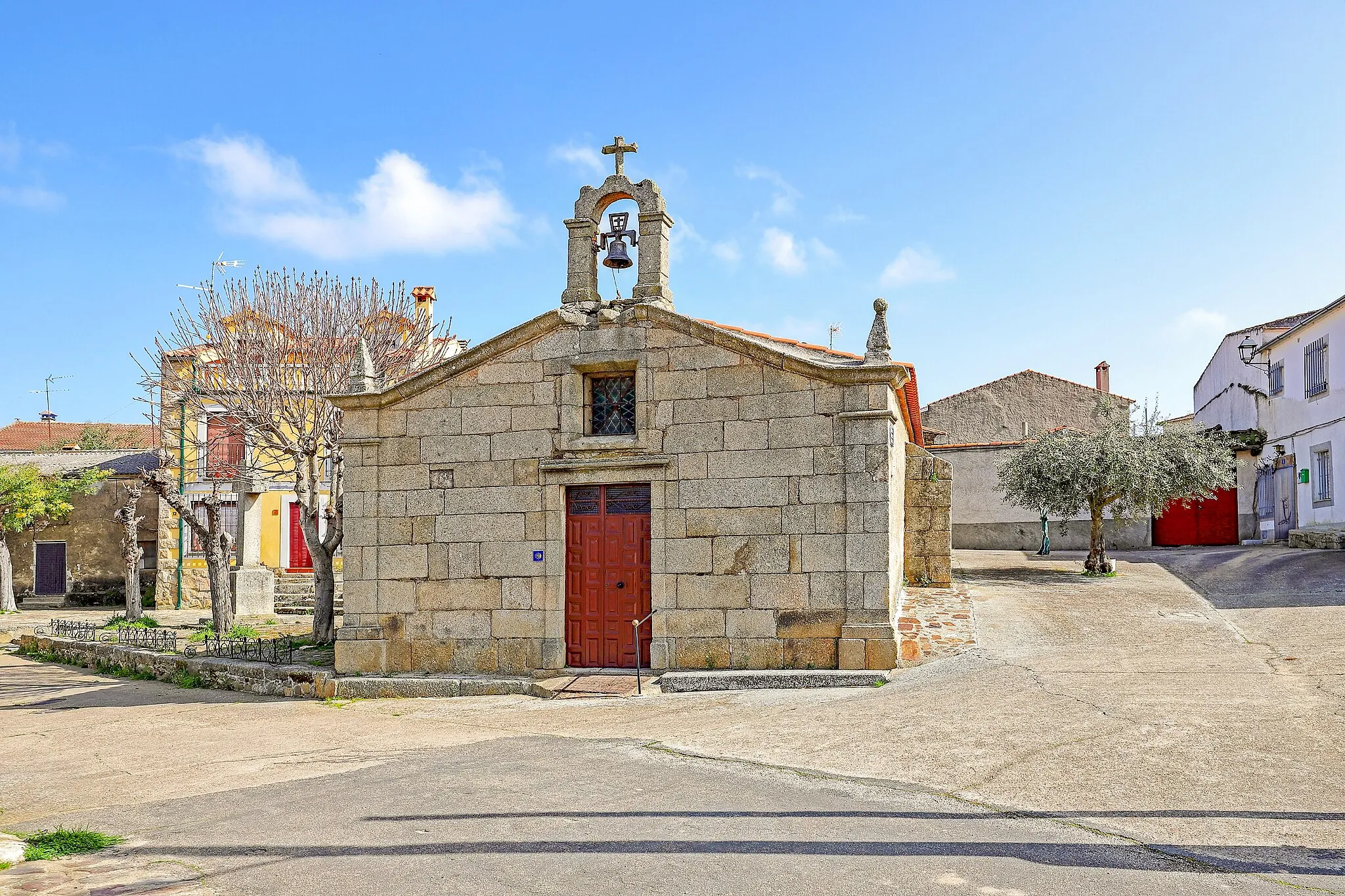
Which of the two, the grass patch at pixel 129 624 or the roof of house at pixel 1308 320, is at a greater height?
the roof of house at pixel 1308 320

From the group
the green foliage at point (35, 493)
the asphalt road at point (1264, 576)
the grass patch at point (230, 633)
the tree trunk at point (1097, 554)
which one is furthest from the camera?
the green foliage at point (35, 493)

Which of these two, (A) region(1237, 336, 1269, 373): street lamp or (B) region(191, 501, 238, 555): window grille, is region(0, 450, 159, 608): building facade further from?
(A) region(1237, 336, 1269, 373): street lamp

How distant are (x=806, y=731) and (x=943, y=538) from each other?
8.26 meters

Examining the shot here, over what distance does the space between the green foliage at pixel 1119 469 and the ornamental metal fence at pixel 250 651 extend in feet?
41.6

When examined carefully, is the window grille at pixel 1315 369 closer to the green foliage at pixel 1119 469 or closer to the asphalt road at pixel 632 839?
→ the green foliage at pixel 1119 469

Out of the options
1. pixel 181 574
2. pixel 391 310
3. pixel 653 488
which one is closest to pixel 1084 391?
pixel 391 310

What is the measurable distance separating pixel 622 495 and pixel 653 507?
0.49 m

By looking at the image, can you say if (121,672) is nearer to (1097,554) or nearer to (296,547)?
(296,547)

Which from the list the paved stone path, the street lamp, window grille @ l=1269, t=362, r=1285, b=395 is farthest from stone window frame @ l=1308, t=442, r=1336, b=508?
the paved stone path

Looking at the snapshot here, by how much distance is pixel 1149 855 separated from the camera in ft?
17.3

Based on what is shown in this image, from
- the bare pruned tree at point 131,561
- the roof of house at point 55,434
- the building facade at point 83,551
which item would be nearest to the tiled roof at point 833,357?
the bare pruned tree at point 131,561

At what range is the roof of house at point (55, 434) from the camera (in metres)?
42.7

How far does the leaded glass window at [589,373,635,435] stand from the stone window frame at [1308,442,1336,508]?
1529cm

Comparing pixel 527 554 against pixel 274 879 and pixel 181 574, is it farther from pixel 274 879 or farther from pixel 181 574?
pixel 181 574
